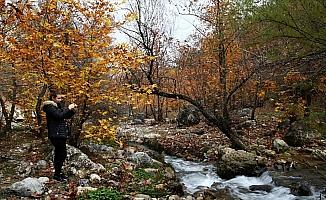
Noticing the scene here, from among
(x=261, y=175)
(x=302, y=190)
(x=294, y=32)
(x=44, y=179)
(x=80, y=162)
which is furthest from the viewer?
(x=261, y=175)

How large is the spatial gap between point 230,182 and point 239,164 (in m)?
0.82

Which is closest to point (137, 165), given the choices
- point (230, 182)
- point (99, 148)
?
point (99, 148)

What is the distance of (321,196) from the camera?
891 centimetres

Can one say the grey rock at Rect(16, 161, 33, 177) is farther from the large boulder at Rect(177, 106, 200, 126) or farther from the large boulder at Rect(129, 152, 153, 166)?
the large boulder at Rect(177, 106, 200, 126)

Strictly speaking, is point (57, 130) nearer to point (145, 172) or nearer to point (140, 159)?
point (145, 172)

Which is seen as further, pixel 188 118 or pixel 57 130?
pixel 188 118

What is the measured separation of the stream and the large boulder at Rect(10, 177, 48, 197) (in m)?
3.96

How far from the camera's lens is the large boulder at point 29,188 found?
23.0ft

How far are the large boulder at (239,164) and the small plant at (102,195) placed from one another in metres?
5.00

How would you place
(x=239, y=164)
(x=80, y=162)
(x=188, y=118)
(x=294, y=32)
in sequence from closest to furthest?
1. (x=294, y=32)
2. (x=80, y=162)
3. (x=239, y=164)
4. (x=188, y=118)

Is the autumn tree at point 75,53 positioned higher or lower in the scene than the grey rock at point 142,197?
higher

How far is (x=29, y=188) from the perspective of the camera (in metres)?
7.11

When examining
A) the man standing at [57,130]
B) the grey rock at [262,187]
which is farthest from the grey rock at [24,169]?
the grey rock at [262,187]

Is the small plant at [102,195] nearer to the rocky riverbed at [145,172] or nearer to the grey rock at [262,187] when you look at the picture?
the rocky riverbed at [145,172]
